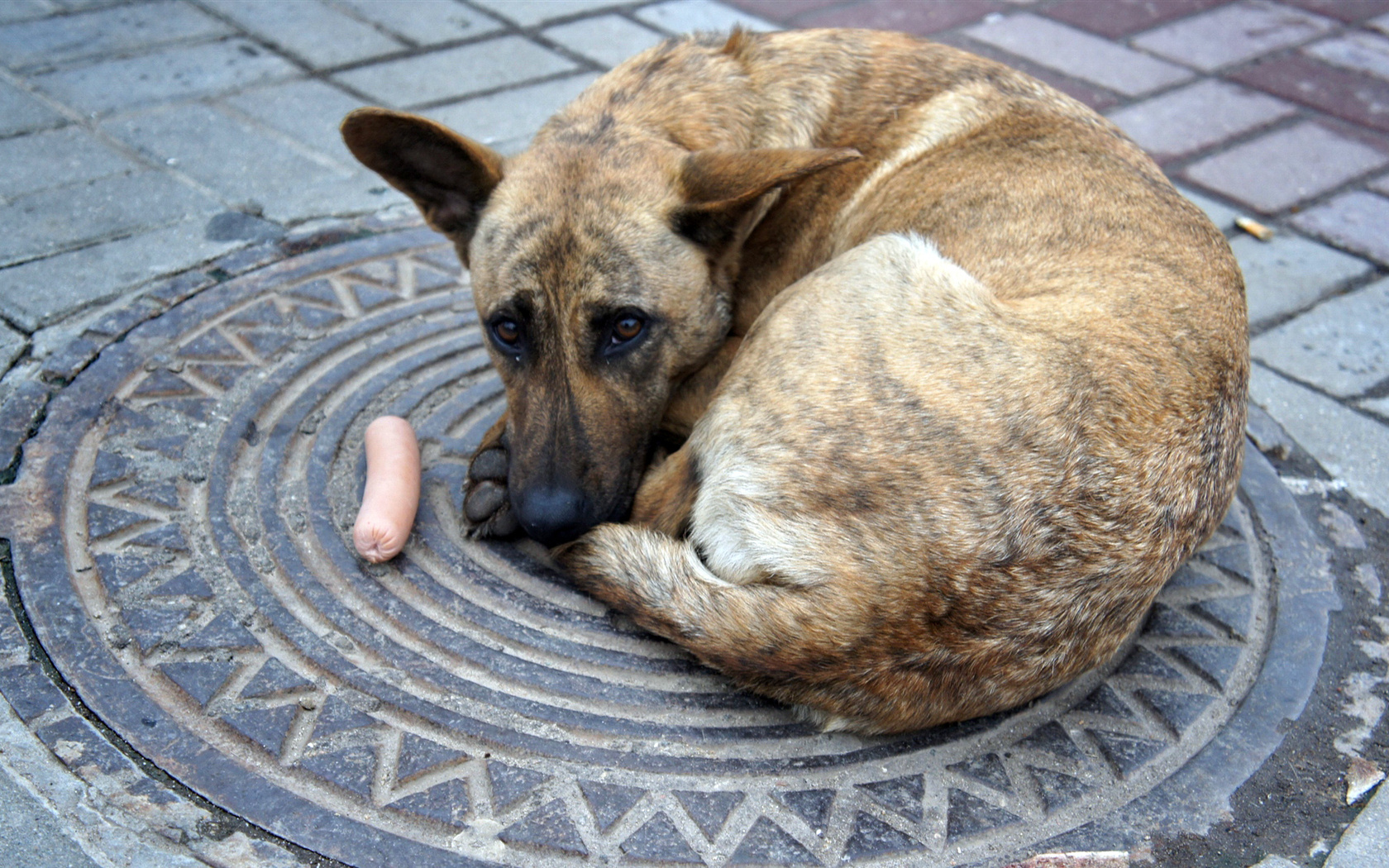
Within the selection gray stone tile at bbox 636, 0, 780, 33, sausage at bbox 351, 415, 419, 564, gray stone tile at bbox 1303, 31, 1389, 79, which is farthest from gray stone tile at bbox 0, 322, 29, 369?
gray stone tile at bbox 1303, 31, 1389, 79

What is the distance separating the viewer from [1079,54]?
5270mm

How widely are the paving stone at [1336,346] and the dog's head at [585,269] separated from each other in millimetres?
1863

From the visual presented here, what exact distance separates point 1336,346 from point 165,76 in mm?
4526

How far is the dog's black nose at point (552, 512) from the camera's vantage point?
2424mm

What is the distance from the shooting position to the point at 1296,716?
91.3 inches

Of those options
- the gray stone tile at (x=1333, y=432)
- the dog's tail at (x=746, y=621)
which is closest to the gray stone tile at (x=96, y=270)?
the dog's tail at (x=746, y=621)

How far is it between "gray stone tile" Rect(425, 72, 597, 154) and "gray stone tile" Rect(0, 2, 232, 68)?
4.58 feet

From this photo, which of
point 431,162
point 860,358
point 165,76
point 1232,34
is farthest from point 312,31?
point 1232,34

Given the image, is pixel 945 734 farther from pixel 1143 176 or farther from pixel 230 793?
pixel 1143 176

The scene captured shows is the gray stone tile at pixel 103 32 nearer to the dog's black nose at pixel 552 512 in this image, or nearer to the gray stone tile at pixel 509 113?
the gray stone tile at pixel 509 113

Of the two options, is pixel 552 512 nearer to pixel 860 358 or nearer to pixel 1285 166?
pixel 860 358

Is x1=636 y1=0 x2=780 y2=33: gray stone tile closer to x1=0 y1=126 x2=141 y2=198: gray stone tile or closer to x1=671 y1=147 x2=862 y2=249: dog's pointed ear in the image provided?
x1=0 y1=126 x2=141 y2=198: gray stone tile

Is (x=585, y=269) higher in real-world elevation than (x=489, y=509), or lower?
higher

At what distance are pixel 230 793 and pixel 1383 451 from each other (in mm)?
3082
